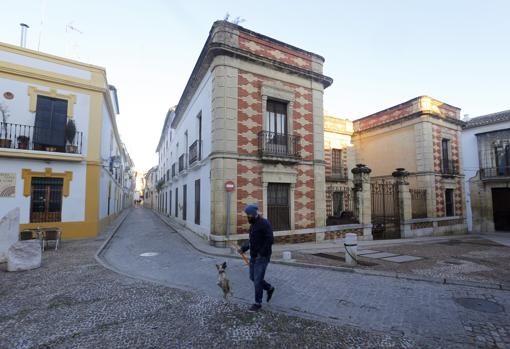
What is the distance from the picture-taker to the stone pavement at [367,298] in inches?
137

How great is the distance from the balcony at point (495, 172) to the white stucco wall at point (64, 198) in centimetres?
2494

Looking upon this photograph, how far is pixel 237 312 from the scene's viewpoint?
4066 millimetres

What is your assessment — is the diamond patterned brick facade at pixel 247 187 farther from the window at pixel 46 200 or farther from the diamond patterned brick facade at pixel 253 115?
the window at pixel 46 200

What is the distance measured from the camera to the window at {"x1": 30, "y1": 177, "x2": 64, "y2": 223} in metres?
10.2

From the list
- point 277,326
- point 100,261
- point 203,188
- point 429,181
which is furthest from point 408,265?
point 429,181

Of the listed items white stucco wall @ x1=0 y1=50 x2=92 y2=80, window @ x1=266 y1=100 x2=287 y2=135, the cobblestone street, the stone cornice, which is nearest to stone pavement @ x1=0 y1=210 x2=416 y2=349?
the cobblestone street

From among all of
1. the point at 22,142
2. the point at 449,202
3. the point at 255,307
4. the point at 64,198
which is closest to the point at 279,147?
the point at 255,307

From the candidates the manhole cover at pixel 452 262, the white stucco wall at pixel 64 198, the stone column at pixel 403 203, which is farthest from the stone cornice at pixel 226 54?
the manhole cover at pixel 452 262

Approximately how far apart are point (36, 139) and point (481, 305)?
14610mm

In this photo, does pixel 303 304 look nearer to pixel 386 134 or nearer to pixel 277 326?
pixel 277 326

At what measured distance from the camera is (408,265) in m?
7.14

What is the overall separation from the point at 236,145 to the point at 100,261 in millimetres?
5777

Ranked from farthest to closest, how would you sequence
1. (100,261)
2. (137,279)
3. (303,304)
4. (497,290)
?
(100,261), (137,279), (497,290), (303,304)

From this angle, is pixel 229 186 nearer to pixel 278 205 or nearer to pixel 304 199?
pixel 278 205
